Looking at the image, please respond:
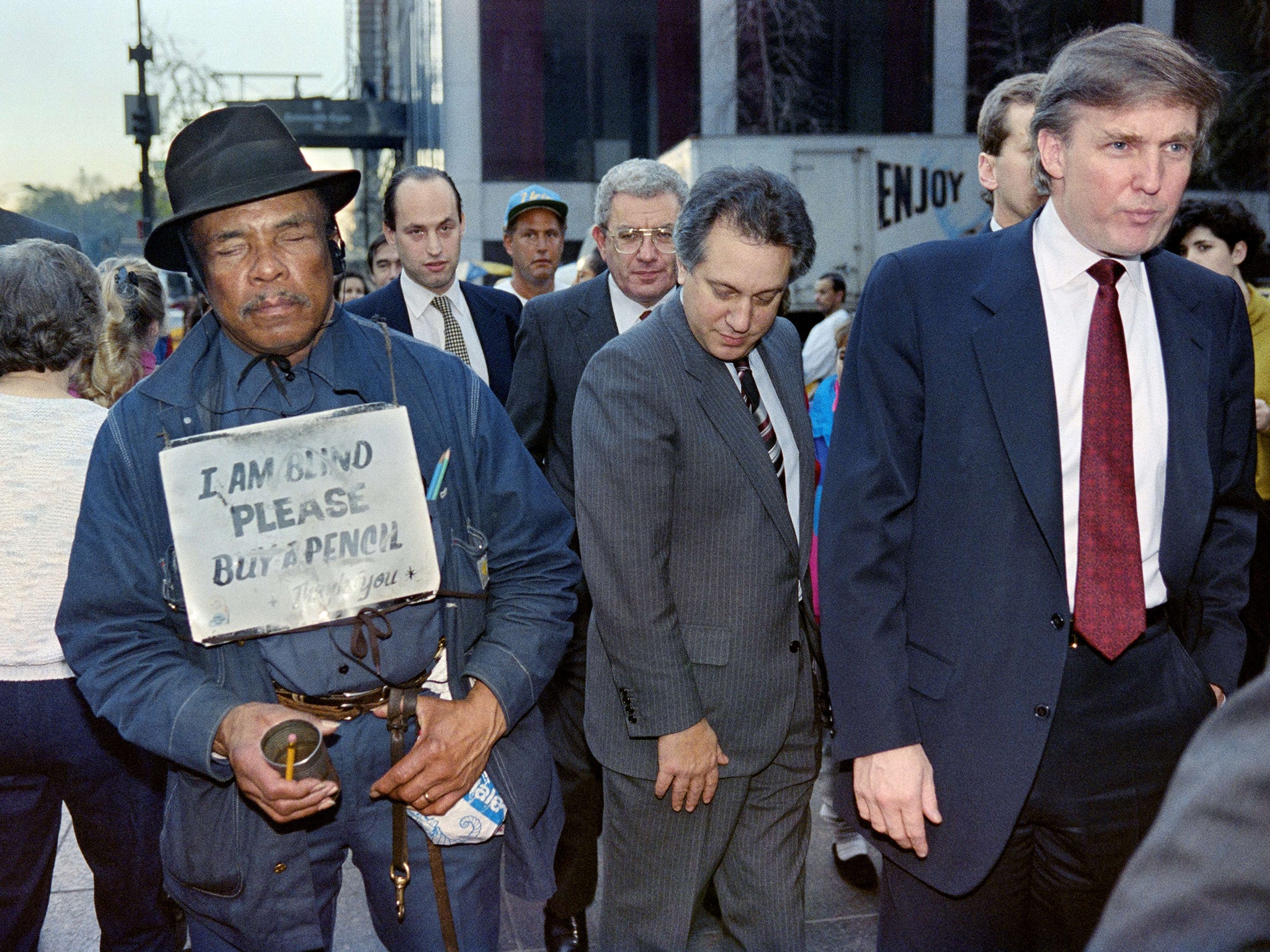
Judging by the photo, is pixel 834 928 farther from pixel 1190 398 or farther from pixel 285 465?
pixel 285 465

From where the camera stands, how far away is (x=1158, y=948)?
768mm

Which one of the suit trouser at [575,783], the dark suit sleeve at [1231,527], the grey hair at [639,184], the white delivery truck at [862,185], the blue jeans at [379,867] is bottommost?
the suit trouser at [575,783]

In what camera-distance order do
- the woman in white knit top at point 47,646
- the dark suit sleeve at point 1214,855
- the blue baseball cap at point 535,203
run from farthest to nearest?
the blue baseball cap at point 535,203 < the woman in white knit top at point 47,646 < the dark suit sleeve at point 1214,855

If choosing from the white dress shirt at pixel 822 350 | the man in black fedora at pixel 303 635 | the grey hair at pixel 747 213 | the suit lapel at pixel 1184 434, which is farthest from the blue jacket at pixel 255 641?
the white dress shirt at pixel 822 350

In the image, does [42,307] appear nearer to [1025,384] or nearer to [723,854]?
[723,854]

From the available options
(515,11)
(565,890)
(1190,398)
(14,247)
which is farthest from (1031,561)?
(515,11)

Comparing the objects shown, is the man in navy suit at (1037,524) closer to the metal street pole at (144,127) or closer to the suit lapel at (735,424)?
the suit lapel at (735,424)

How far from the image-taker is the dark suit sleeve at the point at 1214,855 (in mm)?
747

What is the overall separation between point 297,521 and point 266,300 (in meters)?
0.42

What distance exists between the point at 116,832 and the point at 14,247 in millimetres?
1480

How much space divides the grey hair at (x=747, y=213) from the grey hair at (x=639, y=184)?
3.52ft

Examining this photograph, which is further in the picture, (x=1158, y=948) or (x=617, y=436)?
(x=617, y=436)

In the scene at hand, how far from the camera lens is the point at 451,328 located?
472cm

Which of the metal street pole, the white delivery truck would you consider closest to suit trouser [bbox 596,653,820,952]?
the white delivery truck
